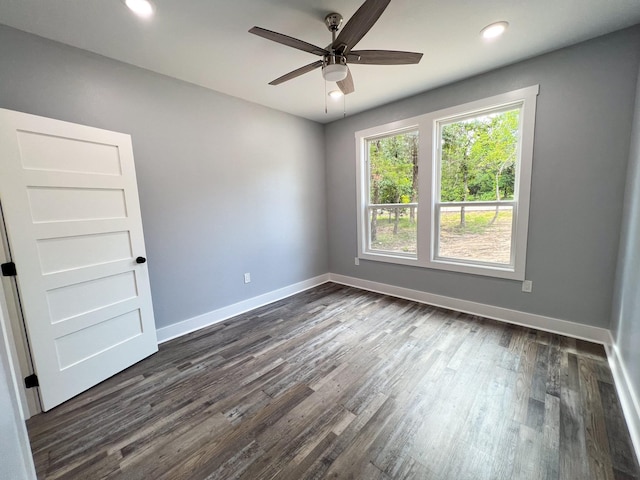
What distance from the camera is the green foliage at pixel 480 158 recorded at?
108 inches

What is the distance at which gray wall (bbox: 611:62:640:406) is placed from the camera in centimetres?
163

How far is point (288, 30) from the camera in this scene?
2.01 metres

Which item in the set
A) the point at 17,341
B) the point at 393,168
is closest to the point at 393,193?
the point at 393,168

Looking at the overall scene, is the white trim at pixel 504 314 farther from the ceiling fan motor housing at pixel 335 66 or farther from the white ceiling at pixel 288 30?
the ceiling fan motor housing at pixel 335 66

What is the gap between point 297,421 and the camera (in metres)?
1.64

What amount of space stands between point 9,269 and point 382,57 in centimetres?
289

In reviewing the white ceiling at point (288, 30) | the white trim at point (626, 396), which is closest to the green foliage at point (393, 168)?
the white ceiling at point (288, 30)

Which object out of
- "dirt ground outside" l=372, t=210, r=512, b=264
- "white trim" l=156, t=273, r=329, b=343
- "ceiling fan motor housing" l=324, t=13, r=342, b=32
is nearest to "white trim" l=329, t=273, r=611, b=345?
"dirt ground outside" l=372, t=210, r=512, b=264

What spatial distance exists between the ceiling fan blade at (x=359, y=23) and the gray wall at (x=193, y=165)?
1846 millimetres

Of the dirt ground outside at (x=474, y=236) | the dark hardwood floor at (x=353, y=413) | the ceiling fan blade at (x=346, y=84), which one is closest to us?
the dark hardwood floor at (x=353, y=413)

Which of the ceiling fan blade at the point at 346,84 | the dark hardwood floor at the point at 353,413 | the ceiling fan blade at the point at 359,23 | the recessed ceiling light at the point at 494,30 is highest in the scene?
the recessed ceiling light at the point at 494,30

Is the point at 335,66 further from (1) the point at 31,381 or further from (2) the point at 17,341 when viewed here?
(1) the point at 31,381

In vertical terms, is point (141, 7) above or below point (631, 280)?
above

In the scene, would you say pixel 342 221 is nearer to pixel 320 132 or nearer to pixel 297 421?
pixel 320 132
